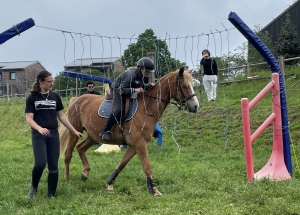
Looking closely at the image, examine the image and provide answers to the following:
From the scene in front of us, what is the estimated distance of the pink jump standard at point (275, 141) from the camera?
21.6 feet

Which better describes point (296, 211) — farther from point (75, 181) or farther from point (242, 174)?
point (75, 181)

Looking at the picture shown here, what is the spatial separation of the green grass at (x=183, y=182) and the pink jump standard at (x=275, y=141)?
0.89 feet

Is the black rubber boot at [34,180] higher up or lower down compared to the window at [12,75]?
lower down

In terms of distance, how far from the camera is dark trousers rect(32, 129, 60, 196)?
568 centimetres

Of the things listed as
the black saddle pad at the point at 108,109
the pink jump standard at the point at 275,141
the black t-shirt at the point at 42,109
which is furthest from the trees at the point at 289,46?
the black t-shirt at the point at 42,109

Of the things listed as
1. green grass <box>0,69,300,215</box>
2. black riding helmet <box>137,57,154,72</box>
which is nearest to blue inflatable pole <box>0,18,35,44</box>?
black riding helmet <box>137,57,154,72</box>

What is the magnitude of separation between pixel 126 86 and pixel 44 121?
1439 mm

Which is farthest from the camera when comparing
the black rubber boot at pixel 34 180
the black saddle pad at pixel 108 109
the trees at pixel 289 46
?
the trees at pixel 289 46

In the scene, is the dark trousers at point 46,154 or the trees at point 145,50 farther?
the trees at point 145,50

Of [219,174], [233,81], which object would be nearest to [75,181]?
[219,174]

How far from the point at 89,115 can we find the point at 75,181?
1228 mm

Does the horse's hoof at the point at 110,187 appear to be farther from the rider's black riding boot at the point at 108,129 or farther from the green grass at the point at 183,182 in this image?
the rider's black riding boot at the point at 108,129

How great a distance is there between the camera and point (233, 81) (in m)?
16.4

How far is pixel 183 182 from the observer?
6.78m
